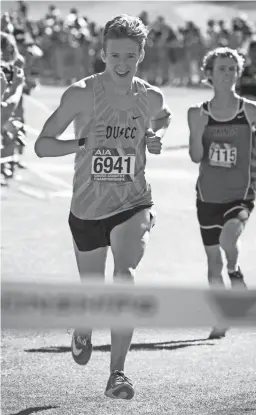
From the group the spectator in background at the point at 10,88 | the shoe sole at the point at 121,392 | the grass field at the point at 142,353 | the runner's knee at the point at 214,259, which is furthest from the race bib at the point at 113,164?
the spectator in background at the point at 10,88

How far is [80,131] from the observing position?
607 cm

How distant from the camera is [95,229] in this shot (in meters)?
6.14

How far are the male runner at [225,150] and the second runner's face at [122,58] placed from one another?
1.70 m

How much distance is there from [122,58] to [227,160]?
190 centimetres

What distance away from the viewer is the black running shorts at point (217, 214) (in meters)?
7.71

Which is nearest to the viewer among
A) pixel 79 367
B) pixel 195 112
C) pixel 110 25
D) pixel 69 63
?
pixel 110 25

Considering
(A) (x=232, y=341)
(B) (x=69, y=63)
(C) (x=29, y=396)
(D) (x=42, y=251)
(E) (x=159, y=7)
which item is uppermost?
(C) (x=29, y=396)

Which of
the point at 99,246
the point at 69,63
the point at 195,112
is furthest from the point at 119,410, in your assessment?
the point at 69,63

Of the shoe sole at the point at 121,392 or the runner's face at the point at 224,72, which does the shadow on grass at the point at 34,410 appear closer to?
the shoe sole at the point at 121,392

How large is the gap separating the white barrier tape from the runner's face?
14.6 feet

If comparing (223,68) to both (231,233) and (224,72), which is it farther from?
(231,233)

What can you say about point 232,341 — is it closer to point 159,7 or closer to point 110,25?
point 110,25

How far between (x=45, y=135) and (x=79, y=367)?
1644 mm

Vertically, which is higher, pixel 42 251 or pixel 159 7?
pixel 42 251
